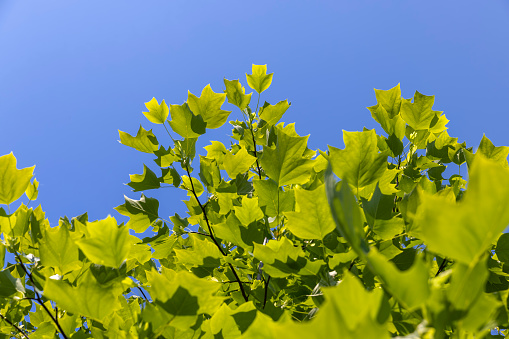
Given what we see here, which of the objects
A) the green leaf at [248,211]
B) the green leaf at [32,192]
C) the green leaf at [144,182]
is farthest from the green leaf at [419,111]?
the green leaf at [32,192]

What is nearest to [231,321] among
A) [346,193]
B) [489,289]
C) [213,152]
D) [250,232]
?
[250,232]

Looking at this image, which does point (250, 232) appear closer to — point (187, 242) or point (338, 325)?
point (338, 325)

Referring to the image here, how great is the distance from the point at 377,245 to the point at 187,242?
5.30ft

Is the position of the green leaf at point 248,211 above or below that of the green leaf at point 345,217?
above

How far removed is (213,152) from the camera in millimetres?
2678

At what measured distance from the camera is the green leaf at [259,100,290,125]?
2369mm

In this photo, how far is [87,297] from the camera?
0.92m

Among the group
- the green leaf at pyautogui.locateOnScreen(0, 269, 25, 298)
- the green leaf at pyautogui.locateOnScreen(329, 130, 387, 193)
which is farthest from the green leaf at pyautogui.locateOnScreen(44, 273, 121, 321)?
the green leaf at pyautogui.locateOnScreen(329, 130, 387, 193)

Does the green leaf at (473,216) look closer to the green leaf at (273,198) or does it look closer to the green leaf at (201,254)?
the green leaf at (273,198)

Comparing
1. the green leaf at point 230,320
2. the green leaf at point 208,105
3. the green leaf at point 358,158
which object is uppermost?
the green leaf at point 208,105

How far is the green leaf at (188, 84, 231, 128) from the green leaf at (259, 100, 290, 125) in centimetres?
62

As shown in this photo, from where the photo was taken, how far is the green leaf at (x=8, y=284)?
3.75 feet

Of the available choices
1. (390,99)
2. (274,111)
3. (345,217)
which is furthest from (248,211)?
(390,99)

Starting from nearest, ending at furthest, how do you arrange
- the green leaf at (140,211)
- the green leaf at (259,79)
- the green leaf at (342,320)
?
the green leaf at (342,320)
the green leaf at (140,211)
the green leaf at (259,79)
